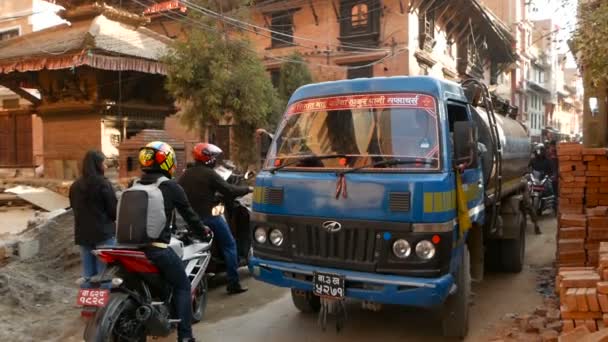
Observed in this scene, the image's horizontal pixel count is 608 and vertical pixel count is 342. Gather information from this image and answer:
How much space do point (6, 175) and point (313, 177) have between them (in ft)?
56.5

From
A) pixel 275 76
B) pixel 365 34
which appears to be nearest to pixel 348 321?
pixel 365 34

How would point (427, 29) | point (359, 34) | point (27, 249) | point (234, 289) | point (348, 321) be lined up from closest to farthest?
point (348, 321), point (234, 289), point (27, 249), point (359, 34), point (427, 29)

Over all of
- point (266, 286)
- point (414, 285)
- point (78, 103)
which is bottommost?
point (266, 286)

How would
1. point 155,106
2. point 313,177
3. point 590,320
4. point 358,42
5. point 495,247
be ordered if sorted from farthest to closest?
point 358,42 → point 155,106 → point 495,247 → point 313,177 → point 590,320

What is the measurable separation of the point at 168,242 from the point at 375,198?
5.75 ft

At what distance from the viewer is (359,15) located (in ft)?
74.1

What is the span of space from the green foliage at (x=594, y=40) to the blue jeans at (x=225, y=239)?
15.4ft

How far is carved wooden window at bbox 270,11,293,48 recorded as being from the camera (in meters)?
24.3

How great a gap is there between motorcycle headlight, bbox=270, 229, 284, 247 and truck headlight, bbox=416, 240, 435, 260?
4.17 feet

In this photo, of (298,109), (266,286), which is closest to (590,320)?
(298,109)

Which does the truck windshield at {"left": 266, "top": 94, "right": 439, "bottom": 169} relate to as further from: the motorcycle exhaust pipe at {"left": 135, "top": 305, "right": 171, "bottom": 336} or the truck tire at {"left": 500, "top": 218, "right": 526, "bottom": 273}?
the truck tire at {"left": 500, "top": 218, "right": 526, "bottom": 273}

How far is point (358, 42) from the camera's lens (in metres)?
22.5

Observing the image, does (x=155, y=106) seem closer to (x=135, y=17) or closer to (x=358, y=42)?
(x=135, y=17)

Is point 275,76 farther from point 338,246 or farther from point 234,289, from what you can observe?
point 338,246
